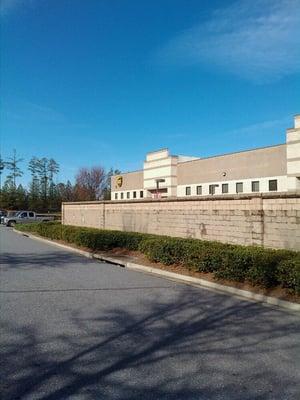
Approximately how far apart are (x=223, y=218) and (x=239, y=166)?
36.6 metres

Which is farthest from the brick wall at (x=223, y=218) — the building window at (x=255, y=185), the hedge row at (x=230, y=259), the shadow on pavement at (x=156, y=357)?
the building window at (x=255, y=185)

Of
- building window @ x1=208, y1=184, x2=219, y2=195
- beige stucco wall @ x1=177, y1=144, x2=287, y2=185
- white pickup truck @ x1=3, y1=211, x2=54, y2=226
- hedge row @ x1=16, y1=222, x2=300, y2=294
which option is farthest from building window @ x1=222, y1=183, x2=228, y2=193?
hedge row @ x1=16, y1=222, x2=300, y2=294

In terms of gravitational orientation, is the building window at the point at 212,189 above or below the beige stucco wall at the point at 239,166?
below

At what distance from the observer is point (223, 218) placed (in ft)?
53.0

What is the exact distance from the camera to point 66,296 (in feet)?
32.5

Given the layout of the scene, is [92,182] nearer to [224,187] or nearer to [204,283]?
[224,187]

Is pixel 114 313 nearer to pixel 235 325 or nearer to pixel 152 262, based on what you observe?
pixel 235 325

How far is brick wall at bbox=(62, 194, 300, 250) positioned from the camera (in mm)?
13133

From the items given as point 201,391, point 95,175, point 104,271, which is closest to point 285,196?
point 104,271

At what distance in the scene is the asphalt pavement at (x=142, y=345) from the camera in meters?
4.77

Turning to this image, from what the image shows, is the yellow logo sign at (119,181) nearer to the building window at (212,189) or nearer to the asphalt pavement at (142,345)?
the building window at (212,189)

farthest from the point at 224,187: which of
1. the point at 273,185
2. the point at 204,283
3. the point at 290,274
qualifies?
the point at 290,274

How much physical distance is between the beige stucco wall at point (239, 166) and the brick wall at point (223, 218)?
2556 centimetres

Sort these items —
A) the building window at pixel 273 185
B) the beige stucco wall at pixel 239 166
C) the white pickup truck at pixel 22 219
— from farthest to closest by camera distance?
the white pickup truck at pixel 22 219 → the building window at pixel 273 185 → the beige stucco wall at pixel 239 166
